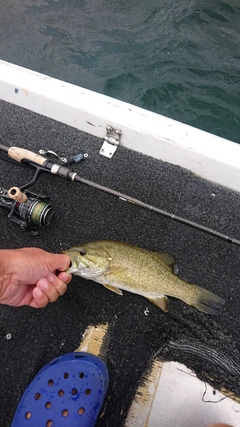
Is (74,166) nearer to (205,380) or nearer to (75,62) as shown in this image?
(205,380)

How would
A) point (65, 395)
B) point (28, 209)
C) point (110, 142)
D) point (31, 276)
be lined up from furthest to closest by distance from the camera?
point (110, 142)
point (28, 209)
point (65, 395)
point (31, 276)

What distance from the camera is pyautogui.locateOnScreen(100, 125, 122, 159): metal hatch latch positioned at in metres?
2.61

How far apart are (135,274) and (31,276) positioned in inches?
27.3

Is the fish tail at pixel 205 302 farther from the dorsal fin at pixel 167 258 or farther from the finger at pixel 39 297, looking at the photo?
the finger at pixel 39 297

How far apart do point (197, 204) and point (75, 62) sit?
3.34 m

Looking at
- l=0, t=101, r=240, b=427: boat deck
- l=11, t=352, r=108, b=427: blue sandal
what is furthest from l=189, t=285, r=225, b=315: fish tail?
l=11, t=352, r=108, b=427: blue sandal

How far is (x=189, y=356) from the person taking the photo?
2.25 meters

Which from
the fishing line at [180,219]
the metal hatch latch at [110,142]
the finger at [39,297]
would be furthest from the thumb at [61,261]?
the metal hatch latch at [110,142]

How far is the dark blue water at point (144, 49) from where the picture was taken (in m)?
4.34

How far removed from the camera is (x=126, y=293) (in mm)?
2416

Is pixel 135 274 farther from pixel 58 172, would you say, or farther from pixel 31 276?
pixel 58 172

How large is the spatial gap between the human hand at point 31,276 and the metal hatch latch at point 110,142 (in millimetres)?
987

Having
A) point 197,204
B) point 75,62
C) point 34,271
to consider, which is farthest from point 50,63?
point 34,271

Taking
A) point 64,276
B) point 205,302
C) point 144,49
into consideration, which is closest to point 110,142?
point 64,276
